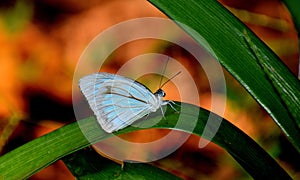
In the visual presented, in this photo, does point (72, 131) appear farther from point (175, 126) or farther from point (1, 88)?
point (1, 88)

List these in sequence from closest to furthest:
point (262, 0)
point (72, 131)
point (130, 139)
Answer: point (72, 131), point (130, 139), point (262, 0)

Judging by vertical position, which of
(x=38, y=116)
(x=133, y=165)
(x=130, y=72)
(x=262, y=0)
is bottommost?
(x=38, y=116)

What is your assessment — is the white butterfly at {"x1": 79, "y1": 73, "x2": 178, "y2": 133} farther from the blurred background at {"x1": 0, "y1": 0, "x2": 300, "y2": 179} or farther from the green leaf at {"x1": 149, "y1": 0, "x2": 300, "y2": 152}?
the blurred background at {"x1": 0, "y1": 0, "x2": 300, "y2": 179}

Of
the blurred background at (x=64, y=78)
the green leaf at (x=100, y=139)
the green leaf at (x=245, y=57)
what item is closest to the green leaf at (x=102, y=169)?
the green leaf at (x=100, y=139)

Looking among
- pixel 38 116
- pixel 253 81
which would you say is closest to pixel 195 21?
pixel 253 81

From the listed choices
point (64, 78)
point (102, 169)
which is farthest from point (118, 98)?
point (64, 78)

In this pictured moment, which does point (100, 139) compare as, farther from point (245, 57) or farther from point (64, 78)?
point (64, 78)

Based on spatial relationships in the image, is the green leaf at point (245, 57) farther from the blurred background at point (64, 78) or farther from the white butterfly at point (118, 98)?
the blurred background at point (64, 78)
